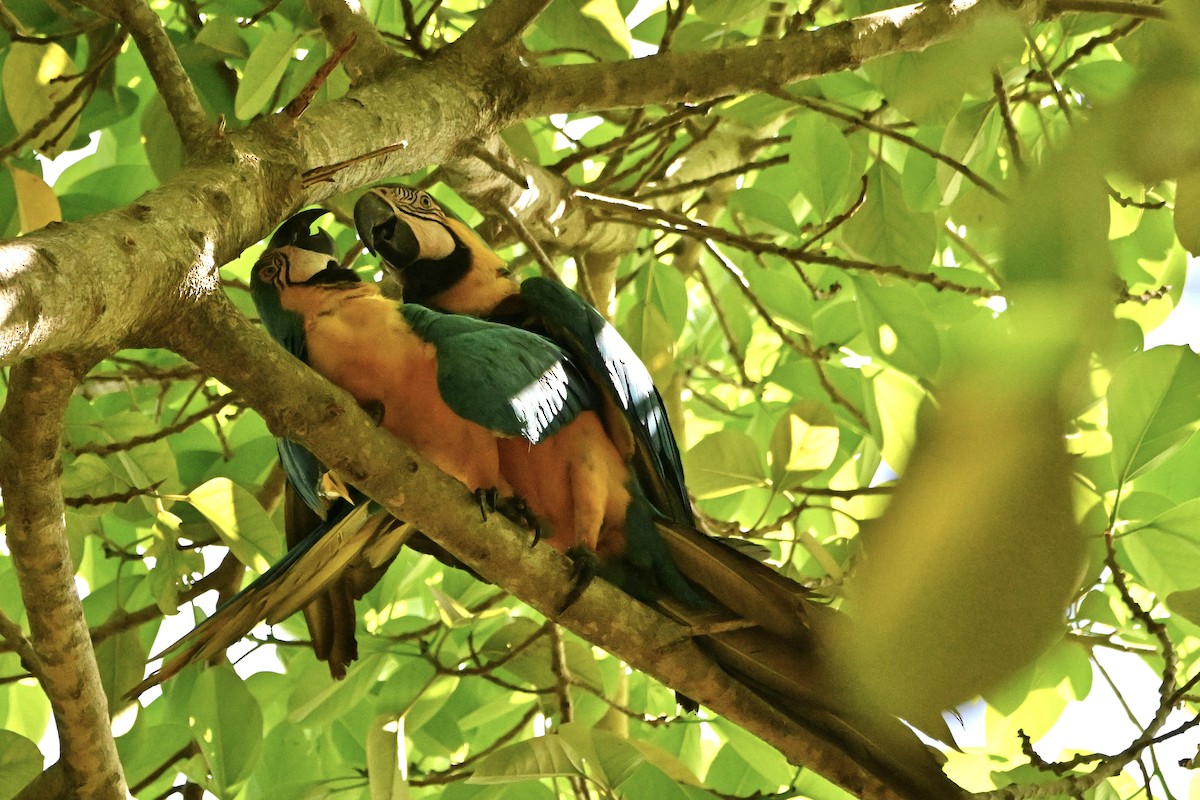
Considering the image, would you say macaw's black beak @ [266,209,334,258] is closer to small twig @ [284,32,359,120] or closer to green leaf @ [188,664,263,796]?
small twig @ [284,32,359,120]

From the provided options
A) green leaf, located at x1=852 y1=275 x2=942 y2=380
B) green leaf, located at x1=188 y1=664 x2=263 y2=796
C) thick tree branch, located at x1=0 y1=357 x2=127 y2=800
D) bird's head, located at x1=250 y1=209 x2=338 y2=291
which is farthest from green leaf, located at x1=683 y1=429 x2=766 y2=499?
thick tree branch, located at x1=0 y1=357 x2=127 y2=800

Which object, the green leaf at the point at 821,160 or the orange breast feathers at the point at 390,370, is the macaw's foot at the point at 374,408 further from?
the green leaf at the point at 821,160

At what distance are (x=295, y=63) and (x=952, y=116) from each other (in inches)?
37.6

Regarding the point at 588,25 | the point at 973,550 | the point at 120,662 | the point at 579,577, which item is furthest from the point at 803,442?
the point at 973,550

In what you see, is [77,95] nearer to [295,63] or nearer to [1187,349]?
[295,63]

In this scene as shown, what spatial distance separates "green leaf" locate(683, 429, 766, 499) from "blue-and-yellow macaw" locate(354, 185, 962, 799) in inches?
1.2

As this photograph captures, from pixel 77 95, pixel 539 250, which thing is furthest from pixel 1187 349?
pixel 77 95

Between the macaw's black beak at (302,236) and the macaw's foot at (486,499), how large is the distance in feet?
1.24

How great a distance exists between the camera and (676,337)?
1.87 metres

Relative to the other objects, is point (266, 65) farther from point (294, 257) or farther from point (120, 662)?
point (120, 662)

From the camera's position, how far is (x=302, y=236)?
138cm

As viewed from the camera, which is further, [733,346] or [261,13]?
[733,346]

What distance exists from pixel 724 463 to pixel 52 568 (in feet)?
2.83

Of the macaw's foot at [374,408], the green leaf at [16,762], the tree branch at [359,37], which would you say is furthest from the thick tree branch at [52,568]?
the tree branch at [359,37]
